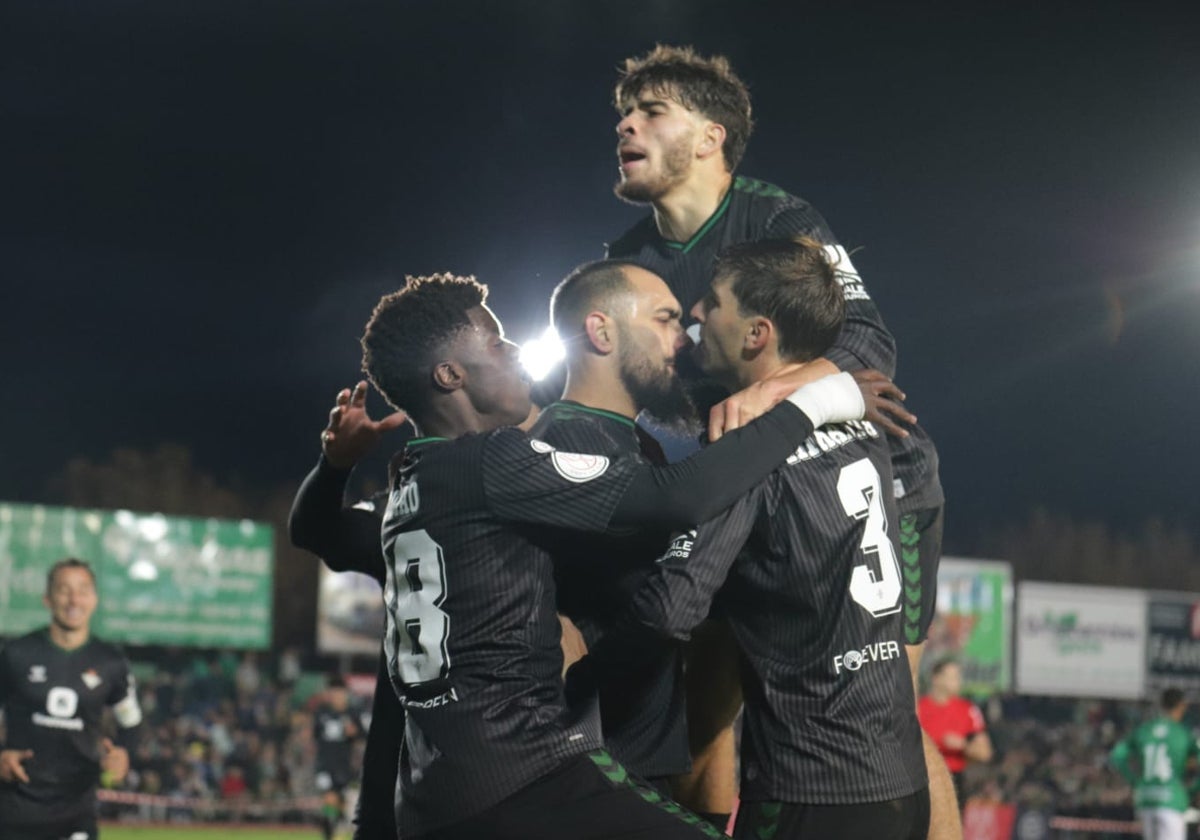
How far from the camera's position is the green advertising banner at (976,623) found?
41344 millimetres

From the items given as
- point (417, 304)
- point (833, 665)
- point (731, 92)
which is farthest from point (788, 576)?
point (731, 92)

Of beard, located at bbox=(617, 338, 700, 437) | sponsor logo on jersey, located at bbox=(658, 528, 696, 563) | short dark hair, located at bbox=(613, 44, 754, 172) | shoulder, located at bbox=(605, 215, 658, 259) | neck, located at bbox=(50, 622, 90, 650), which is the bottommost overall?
neck, located at bbox=(50, 622, 90, 650)

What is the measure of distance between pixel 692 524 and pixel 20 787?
7975 mm

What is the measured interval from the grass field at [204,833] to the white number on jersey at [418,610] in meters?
21.4

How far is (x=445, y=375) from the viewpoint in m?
4.51

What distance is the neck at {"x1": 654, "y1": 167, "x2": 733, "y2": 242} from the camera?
5.67 meters

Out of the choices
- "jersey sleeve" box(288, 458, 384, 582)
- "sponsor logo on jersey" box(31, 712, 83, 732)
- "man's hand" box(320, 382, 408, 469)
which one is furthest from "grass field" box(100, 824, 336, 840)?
"man's hand" box(320, 382, 408, 469)

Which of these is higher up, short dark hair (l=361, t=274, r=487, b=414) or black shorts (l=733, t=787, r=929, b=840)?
short dark hair (l=361, t=274, r=487, b=414)

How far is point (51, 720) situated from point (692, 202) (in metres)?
7.09

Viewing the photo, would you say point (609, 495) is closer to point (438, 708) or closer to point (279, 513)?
point (438, 708)

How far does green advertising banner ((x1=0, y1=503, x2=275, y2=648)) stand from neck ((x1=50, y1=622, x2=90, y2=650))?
2485 cm

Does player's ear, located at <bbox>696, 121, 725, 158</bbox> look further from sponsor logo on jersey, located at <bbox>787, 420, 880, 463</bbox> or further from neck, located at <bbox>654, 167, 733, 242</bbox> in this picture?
sponsor logo on jersey, located at <bbox>787, 420, 880, 463</bbox>

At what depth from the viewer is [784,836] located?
14.1ft

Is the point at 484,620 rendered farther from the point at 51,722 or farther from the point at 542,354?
the point at 51,722
